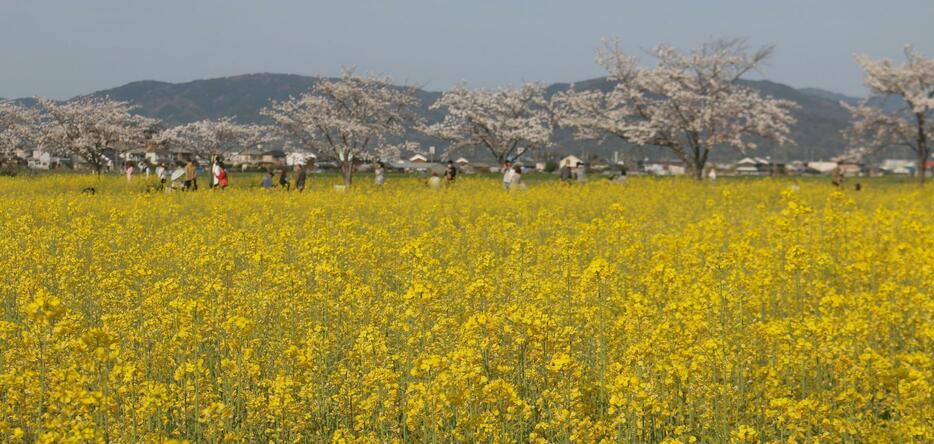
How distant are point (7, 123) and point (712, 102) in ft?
250

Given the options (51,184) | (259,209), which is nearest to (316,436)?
(259,209)

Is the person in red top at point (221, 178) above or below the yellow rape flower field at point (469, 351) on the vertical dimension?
above

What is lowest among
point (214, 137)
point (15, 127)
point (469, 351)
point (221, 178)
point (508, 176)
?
point (469, 351)

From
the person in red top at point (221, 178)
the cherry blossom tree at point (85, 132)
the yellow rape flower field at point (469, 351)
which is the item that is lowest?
the yellow rape flower field at point (469, 351)

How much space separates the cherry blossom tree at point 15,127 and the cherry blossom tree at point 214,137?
47.6 ft

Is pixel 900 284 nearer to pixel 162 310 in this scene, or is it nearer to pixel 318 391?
pixel 318 391

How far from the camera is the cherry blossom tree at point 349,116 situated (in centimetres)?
4597

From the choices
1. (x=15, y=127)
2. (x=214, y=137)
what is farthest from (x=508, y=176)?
(x=15, y=127)

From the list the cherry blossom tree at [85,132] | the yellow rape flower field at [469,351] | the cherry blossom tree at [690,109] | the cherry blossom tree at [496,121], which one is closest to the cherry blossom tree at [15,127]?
the cherry blossom tree at [85,132]

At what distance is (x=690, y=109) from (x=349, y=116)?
20643mm

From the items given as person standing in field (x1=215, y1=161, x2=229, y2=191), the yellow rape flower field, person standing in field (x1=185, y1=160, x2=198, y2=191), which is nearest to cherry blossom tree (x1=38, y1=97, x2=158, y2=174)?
person standing in field (x1=185, y1=160, x2=198, y2=191)

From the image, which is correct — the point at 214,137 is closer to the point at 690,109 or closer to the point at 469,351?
the point at 690,109

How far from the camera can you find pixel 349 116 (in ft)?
162

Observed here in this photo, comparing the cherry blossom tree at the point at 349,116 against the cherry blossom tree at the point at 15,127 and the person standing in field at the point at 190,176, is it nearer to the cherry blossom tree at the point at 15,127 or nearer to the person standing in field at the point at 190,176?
the person standing in field at the point at 190,176
